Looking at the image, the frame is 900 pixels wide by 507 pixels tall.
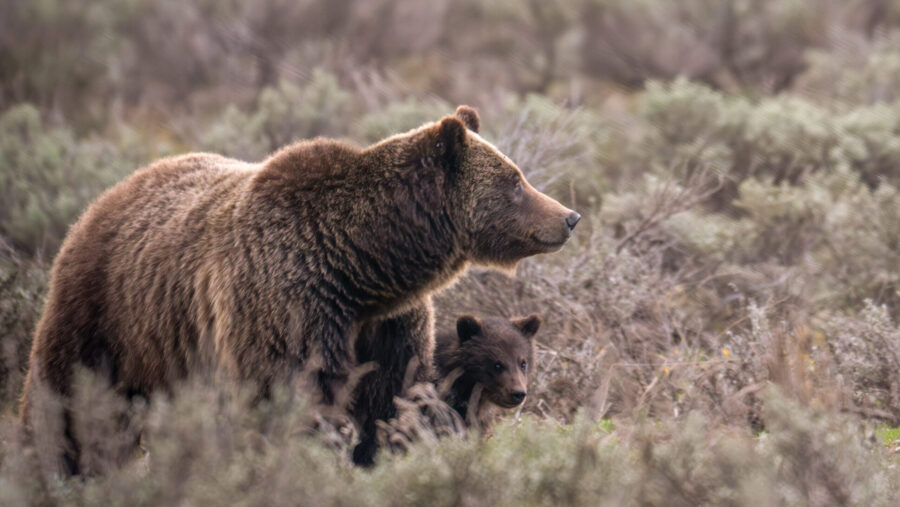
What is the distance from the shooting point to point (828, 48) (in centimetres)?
1443

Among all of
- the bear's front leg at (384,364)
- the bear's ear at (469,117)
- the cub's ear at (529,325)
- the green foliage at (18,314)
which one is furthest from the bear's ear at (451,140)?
the green foliage at (18,314)

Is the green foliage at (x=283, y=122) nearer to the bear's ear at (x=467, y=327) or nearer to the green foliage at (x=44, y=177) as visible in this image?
the green foliage at (x=44, y=177)

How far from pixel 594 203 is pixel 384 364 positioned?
14.5 ft

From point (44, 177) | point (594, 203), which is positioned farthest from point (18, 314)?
point (594, 203)

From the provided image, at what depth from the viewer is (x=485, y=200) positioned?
5.03 metres

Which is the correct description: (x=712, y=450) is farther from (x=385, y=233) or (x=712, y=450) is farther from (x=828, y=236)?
(x=828, y=236)

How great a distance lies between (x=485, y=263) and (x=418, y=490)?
6.05 feet

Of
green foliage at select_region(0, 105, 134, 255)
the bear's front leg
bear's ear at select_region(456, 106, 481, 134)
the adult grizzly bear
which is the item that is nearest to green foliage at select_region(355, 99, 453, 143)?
green foliage at select_region(0, 105, 134, 255)

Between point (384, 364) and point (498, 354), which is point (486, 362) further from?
point (384, 364)

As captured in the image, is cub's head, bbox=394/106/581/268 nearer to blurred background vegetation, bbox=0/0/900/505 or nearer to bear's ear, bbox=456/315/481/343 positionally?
bear's ear, bbox=456/315/481/343

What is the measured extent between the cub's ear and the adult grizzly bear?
0.99 m

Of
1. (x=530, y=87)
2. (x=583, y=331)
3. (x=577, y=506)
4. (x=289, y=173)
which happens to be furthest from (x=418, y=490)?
(x=530, y=87)

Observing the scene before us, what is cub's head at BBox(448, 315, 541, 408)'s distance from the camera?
18.8 feet

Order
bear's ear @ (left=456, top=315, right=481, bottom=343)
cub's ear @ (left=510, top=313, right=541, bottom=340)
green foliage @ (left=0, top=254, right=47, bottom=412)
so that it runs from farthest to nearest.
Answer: green foliage @ (left=0, top=254, right=47, bottom=412), cub's ear @ (left=510, top=313, right=541, bottom=340), bear's ear @ (left=456, top=315, right=481, bottom=343)
